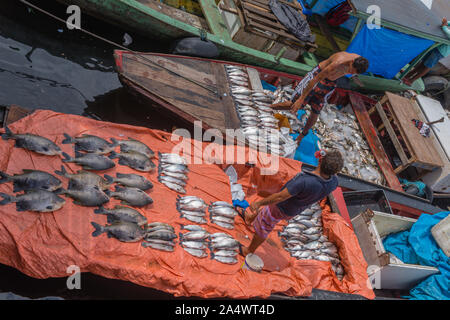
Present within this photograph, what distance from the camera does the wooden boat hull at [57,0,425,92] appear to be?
257 inches

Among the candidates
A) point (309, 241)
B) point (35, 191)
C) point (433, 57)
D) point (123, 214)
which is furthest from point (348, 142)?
point (35, 191)

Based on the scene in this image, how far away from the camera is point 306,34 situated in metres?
7.52

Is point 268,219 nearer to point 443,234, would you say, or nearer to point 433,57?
point 443,234

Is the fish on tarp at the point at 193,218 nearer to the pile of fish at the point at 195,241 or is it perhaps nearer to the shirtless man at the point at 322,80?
the pile of fish at the point at 195,241

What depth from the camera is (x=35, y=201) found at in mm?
3480

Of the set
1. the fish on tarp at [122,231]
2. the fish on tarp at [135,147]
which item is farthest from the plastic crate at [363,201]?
the fish on tarp at [122,231]

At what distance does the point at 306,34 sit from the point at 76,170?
22.3 feet

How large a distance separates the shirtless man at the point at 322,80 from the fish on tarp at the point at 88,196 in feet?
15.7

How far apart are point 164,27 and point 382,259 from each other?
732cm

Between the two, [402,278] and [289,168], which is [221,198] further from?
[402,278]

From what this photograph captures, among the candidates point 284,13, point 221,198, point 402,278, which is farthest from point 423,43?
point 221,198

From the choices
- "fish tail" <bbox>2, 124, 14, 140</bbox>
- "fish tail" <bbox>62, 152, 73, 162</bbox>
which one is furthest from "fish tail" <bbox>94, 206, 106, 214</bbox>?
"fish tail" <bbox>2, 124, 14, 140</bbox>

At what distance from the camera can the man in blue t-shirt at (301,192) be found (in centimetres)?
333

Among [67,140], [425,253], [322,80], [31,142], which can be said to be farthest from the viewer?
[322,80]
